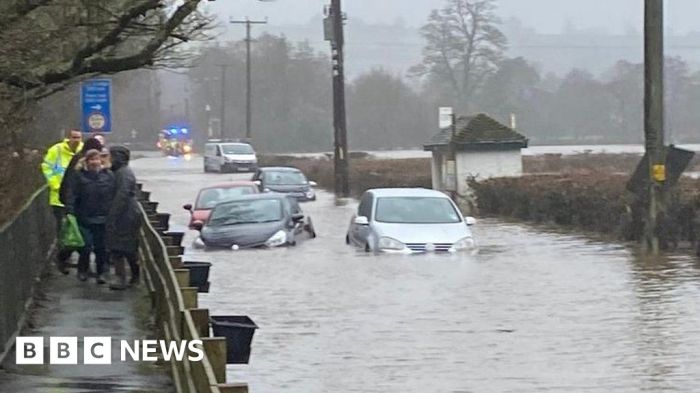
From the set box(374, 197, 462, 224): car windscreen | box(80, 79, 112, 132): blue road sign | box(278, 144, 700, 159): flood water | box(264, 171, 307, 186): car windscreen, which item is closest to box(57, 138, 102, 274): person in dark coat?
box(374, 197, 462, 224): car windscreen

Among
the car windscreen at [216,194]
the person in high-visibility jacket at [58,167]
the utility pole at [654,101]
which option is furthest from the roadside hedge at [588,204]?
the person in high-visibility jacket at [58,167]

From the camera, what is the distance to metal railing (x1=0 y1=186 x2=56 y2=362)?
1202 centimetres

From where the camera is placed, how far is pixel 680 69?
111 meters

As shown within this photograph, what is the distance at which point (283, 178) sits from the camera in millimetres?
48594

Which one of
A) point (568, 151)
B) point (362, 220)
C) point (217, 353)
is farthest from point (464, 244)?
point (568, 151)

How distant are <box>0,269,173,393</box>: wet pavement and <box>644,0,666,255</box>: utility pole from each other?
37.8 feet

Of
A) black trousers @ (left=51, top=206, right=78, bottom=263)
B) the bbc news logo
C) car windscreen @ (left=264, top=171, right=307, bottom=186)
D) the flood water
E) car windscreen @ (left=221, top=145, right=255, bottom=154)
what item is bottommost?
the flood water

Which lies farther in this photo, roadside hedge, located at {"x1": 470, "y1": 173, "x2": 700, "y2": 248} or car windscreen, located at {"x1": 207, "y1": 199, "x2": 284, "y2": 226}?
car windscreen, located at {"x1": 207, "y1": 199, "x2": 284, "y2": 226}

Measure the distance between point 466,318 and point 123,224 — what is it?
12.9ft

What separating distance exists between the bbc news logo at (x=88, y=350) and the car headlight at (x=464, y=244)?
13504 mm

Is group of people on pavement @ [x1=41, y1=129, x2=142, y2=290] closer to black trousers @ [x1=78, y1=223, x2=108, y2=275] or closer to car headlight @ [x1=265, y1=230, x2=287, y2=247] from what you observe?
black trousers @ [x1=78, y1=223, x2=108, y2=275]

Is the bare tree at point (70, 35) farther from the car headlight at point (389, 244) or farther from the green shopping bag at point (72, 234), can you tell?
the car headlight at point (389, 244)

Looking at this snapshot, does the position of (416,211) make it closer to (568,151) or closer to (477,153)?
(477,153)

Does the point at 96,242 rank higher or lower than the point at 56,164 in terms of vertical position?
lower
